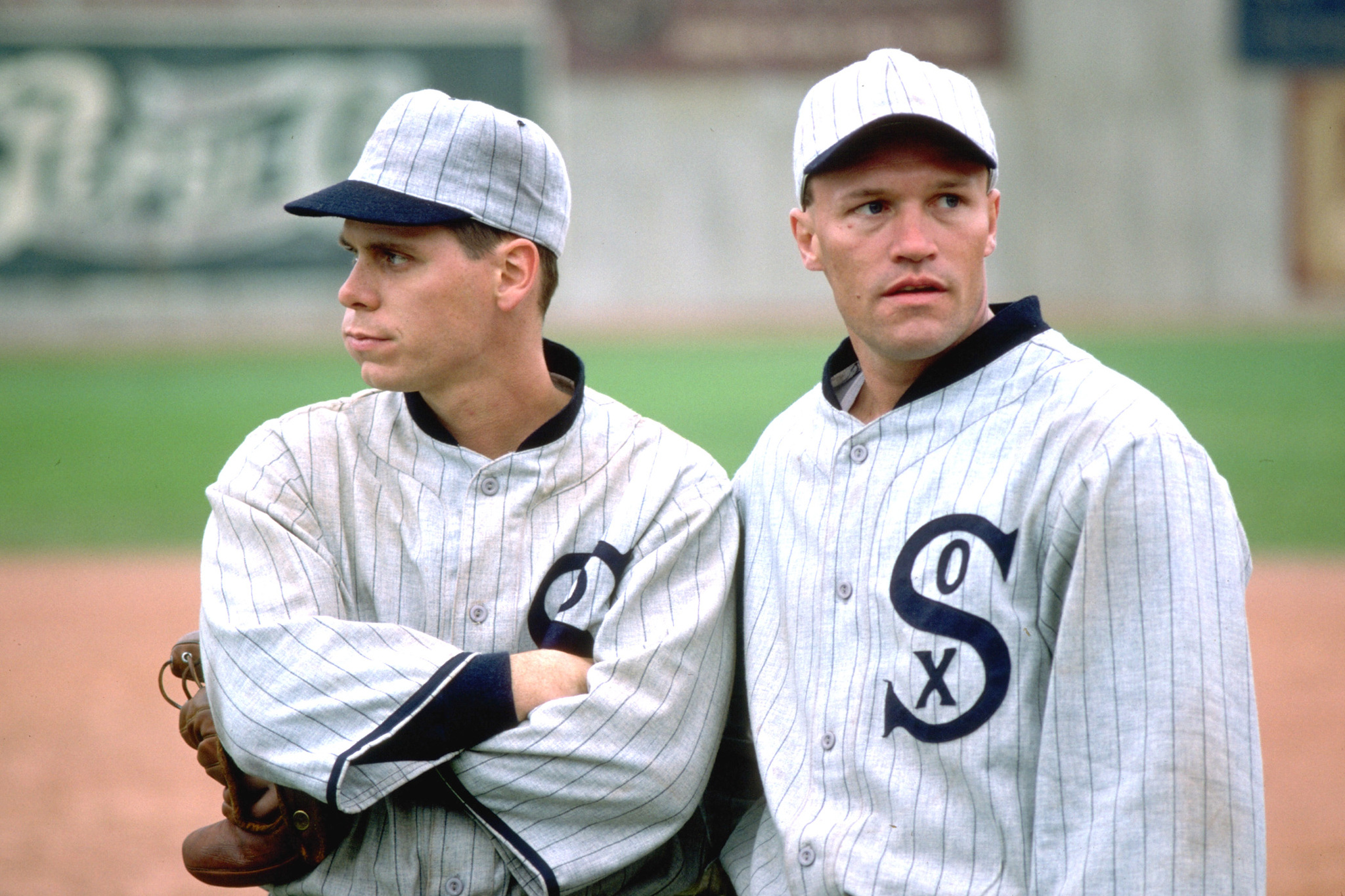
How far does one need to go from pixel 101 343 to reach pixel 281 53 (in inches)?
201

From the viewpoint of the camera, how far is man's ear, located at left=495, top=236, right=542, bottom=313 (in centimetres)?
205

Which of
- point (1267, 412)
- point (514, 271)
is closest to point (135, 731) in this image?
point (514, 271)

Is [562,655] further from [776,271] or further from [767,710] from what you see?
[776,271]

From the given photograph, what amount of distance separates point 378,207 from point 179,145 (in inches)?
822

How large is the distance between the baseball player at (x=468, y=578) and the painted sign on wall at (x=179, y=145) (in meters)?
19.0

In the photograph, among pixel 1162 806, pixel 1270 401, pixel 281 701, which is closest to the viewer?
pixel 1162 806

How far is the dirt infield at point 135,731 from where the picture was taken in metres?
4.11

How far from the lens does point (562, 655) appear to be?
1886 mm

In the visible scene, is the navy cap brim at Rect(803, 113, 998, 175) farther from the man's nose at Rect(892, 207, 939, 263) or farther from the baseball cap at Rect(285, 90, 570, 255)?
the baseball cap at Rect(285, 90, 570, 255)

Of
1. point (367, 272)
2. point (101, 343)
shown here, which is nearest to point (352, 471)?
point (367, 272)

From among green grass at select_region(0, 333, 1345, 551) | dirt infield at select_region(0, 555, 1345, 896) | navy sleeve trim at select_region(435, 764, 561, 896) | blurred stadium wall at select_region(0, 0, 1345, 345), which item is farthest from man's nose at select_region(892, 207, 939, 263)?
blurred stadium wall at select_region(0, 0, 1345, 345)

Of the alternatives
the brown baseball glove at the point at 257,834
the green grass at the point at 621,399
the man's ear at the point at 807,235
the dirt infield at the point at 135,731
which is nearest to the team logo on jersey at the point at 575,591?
the brown baseball glove at the point at 257,834

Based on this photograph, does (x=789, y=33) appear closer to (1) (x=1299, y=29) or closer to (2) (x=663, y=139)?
(2) (x=663, y=139)

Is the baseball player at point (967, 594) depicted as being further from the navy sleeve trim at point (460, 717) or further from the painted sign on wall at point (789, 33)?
the painted sign on wall at point (789, 33)
